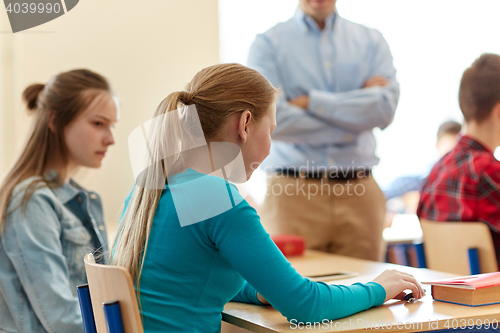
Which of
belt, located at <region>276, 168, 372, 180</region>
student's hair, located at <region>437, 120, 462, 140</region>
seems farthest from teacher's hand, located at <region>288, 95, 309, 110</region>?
student's hair, located at <region>437, 120, 462, 140</region>

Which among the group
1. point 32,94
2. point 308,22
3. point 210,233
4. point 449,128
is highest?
point 308,22

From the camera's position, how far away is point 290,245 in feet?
5.03

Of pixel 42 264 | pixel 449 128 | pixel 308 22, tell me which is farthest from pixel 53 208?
pixel 449 128

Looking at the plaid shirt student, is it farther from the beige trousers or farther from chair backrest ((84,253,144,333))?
chair backrest ((84,253,144,333))

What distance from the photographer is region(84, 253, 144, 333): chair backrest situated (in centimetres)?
73

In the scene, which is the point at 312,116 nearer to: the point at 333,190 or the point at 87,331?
the point at 333,190

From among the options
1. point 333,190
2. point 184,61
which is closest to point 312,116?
point 333,190

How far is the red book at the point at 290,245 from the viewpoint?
1517mm

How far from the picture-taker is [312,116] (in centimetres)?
173

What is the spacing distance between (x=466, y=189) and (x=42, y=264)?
1317 millimetres

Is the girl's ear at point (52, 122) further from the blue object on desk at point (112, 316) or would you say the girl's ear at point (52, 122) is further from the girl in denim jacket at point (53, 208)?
the blue object on desk at point (112, 316)

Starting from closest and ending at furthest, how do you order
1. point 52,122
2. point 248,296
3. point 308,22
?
point 248,296, point 52,122, point 308,22

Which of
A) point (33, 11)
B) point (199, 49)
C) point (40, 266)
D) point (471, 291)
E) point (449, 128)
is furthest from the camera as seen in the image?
point (449, 128)

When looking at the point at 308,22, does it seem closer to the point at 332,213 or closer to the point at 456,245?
the point at 332,213
